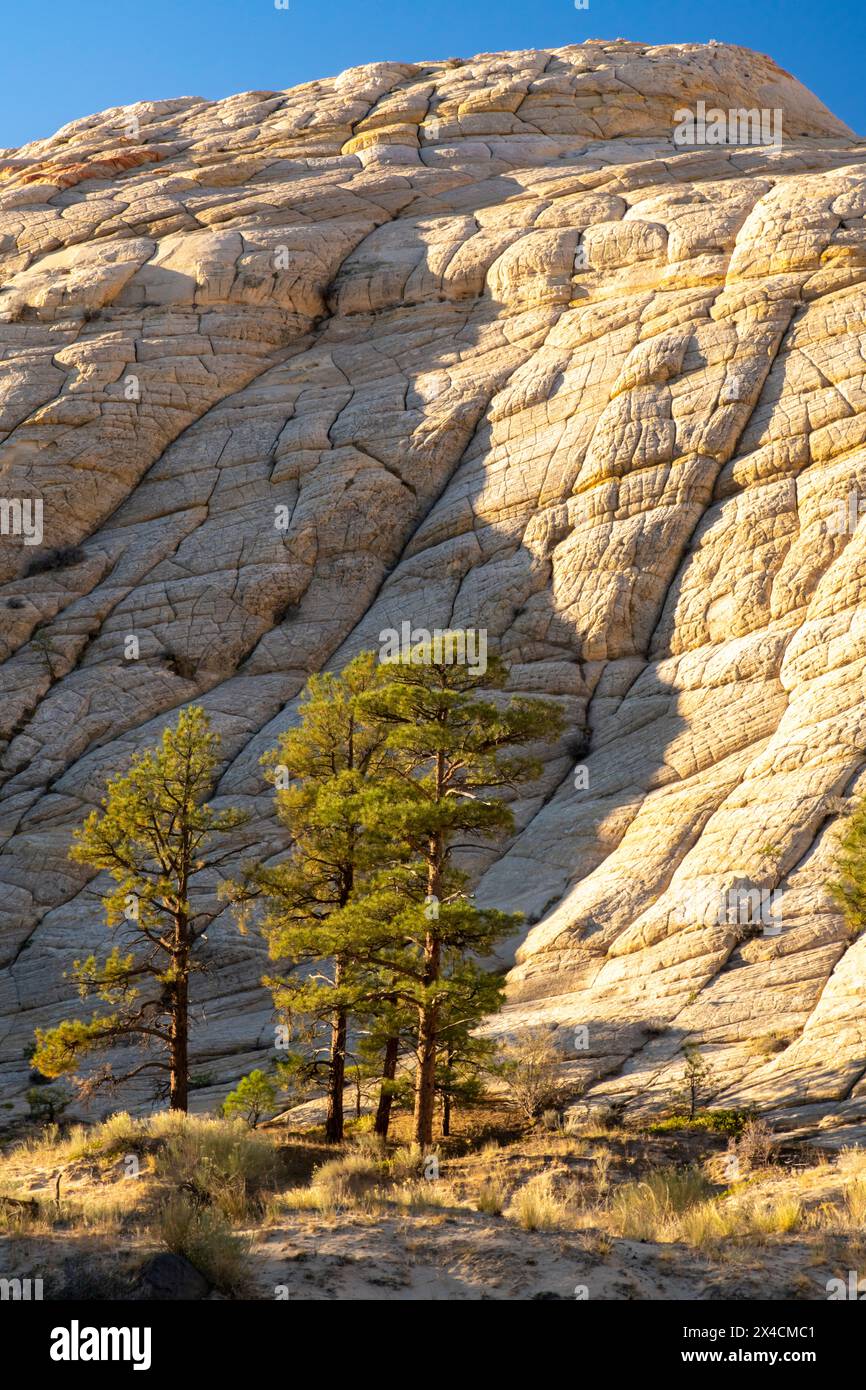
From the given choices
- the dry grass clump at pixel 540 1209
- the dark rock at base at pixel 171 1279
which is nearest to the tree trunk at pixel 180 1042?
the dry grass clump at pixel 540 1209

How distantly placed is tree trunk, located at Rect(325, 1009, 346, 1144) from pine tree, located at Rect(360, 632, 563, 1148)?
221cm

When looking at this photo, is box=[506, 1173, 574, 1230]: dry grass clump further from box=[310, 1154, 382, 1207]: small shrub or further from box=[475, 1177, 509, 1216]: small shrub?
box=[310, 1154, 382, 1207]: small shrub

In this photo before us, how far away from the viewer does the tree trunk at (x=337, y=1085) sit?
2614cm

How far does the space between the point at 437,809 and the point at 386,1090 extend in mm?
6428

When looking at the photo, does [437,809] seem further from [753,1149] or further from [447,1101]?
[753,1149]

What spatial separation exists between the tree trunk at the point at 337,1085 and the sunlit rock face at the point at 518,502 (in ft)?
18.5

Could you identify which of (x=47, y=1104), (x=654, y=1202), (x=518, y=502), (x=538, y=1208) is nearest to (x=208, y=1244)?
(x=538, y=1208)

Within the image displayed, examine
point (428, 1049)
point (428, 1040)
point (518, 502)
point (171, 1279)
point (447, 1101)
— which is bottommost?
point (171, 1279)

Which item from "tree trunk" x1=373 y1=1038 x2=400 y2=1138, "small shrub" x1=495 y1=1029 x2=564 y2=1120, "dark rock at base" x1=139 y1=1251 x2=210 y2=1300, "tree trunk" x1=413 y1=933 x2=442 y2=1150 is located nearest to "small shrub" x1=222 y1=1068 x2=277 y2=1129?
"tree trunk" x1=373 y1=1038 x2=400 y2=1138

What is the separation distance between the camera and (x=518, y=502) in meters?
48.0

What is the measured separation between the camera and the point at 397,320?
59562 millimetres

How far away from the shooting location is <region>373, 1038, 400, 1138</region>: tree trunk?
25506 millimetres

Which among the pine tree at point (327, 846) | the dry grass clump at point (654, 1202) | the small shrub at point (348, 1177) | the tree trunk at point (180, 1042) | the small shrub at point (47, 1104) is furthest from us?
the small shrub at point (47, 1104)

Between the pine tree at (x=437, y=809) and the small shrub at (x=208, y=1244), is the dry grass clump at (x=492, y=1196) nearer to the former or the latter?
the pine tree at (x=437, y=809)
